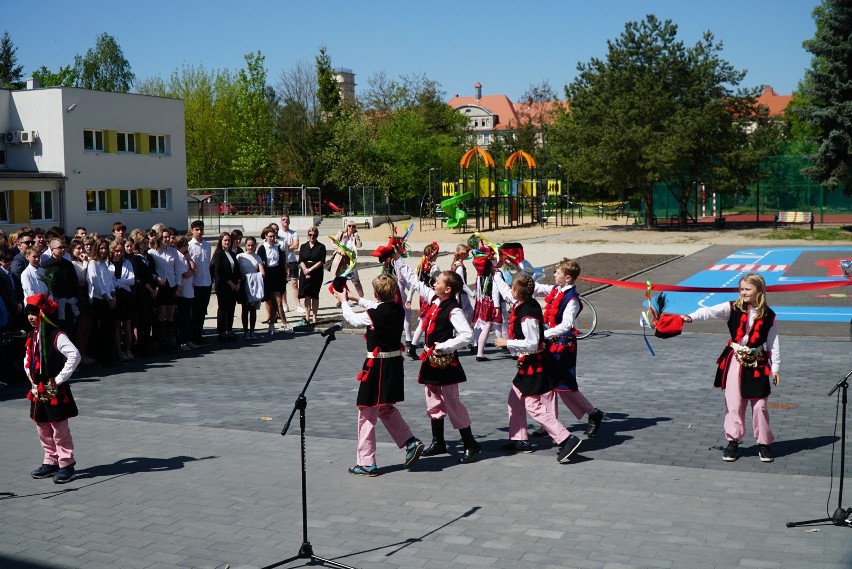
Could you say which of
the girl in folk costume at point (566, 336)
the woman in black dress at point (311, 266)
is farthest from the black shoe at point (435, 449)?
the woman in black dress at point (311, 266)

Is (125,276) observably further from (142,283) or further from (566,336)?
(566,336)

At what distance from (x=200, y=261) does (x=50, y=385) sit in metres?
7.65

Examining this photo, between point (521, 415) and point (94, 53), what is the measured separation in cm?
9067

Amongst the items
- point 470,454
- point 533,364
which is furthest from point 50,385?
point 533,364

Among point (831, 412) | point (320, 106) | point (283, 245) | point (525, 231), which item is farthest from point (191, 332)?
point (320, 106)

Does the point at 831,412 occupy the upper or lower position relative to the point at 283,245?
lower

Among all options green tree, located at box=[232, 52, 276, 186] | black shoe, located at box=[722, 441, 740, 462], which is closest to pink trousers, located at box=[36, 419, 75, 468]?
black shoe, located at box=[722, 441, 740, 462]

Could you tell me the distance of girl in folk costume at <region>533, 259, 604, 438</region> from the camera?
9.22 m

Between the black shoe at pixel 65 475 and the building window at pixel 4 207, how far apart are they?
33098 mm

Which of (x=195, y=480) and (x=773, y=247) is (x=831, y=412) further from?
(x=773, y=247)

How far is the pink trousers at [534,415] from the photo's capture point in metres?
8.67

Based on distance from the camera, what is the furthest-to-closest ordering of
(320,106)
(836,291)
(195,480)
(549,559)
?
(320,106), (836,291), (195,480), (549,559)

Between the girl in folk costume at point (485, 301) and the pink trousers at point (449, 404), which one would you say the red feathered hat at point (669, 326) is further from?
the girl in folk costume at point (485, 301)

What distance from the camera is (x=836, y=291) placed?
21641 mm
